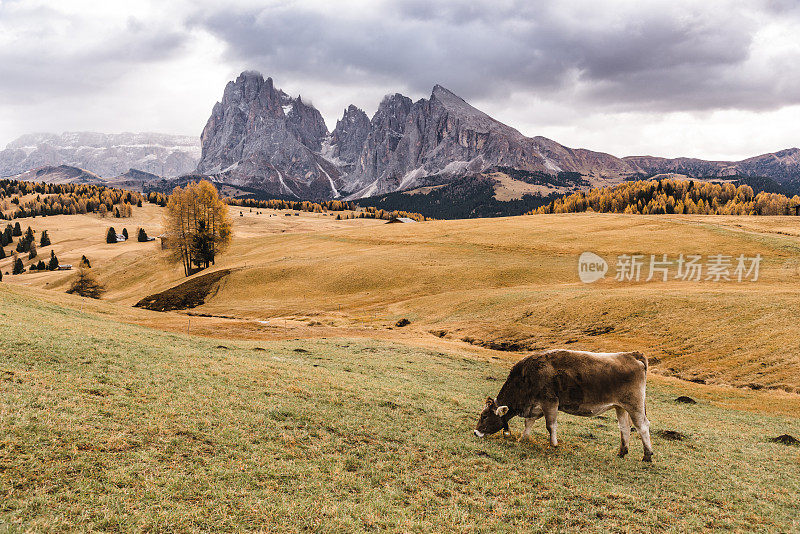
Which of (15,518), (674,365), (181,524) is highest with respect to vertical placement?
(15,518)

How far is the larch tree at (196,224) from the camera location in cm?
9088

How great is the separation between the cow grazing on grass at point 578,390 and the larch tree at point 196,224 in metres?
91.0

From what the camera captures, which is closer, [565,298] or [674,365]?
[674,365]

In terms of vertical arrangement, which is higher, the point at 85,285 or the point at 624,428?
the point at 624,428

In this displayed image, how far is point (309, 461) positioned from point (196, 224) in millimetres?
92775

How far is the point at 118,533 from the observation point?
8.17 meters

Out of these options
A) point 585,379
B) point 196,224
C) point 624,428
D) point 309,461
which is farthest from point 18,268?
point 624,428

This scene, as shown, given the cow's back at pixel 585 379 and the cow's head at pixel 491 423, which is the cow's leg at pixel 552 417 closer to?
the cow's back at pixel 585 379

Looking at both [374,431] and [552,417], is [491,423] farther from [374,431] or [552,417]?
[374,431]

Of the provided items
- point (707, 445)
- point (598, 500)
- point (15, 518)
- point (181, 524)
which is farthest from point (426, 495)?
point (707, 445)

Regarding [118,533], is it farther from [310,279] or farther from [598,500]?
[310,279]

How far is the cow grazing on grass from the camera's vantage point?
1475 centimetres

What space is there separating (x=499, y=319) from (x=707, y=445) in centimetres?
3518

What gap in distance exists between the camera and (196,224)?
305ft
